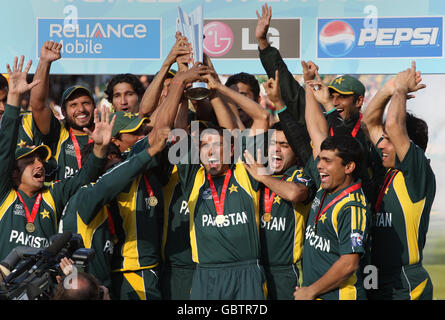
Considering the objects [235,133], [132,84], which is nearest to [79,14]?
[132,84]

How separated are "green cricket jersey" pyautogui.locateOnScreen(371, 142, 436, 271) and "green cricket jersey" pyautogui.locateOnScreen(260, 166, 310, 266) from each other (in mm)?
519

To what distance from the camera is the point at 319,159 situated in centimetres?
473

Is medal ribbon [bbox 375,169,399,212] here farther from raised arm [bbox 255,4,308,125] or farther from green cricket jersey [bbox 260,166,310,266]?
raised arm [bbox 255,4,308,125]

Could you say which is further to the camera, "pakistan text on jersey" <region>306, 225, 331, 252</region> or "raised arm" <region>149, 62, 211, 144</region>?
"raised arm" <region>149, 62, 211, 144</region>

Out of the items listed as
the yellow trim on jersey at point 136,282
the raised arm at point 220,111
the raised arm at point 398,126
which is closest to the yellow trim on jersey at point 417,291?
the raised arm at point 398,126

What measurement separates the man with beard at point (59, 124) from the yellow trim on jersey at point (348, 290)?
2.34m

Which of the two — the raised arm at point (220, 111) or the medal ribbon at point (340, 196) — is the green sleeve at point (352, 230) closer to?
the medal ribbon at point (340, 196)

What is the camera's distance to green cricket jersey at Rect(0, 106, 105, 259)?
4.94 m

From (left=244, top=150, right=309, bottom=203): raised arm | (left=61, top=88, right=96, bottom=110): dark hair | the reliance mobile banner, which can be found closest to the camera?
(left=244, top=150, right=309, bottom=203): raised arm

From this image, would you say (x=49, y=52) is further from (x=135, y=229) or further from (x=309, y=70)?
(x=309, y=70)

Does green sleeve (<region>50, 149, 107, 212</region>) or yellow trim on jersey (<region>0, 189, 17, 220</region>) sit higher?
green sleeve (<region>50, 149, 107, 212</region>)

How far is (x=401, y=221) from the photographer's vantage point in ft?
16.3

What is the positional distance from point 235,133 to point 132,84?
160 cm

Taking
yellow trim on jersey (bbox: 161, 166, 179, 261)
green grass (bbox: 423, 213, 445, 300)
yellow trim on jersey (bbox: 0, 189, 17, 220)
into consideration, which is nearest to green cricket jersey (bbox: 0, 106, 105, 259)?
yellow trim on jersey (bbox: 0, 189, 17, 220)
